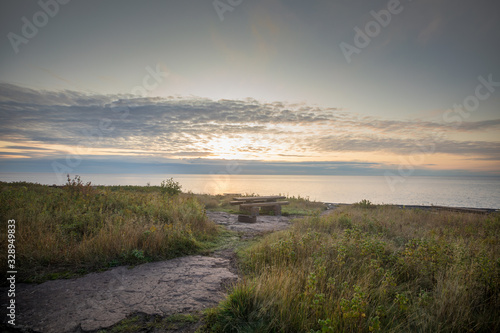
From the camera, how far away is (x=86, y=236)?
5832mm

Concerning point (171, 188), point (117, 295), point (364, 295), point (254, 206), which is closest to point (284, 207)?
point (254, 206)

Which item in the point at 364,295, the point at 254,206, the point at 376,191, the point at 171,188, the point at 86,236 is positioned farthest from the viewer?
the point at 376,191

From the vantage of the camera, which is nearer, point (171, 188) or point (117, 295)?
point (117, 295)

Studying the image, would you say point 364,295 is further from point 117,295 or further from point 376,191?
point 376,191

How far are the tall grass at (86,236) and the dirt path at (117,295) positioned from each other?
1.81 ft

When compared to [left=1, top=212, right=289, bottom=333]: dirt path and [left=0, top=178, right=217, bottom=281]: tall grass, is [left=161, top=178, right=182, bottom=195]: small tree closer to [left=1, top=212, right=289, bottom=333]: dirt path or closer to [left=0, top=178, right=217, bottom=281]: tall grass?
[left=0, top=178, right=217, bottom=281]: tall grass

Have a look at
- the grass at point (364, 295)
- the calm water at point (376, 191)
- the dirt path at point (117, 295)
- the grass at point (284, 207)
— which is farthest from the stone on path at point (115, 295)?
the calm water at point (376, 191)

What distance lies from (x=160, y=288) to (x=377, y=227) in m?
7.75

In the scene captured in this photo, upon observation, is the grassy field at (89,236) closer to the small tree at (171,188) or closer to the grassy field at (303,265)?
the grassy field at (303,265)

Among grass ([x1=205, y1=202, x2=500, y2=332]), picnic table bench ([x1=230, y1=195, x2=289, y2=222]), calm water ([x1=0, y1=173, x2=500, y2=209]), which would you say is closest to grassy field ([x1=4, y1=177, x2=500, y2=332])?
grass ([x1=205, y1=202, x2=500, y2=332])

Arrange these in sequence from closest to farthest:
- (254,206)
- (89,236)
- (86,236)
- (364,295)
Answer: (364,295) < (86,236) < (89,236) < (254,206)

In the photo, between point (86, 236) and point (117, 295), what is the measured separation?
8.84 ft

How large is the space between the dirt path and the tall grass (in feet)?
1.81

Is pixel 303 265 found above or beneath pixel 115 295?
above
